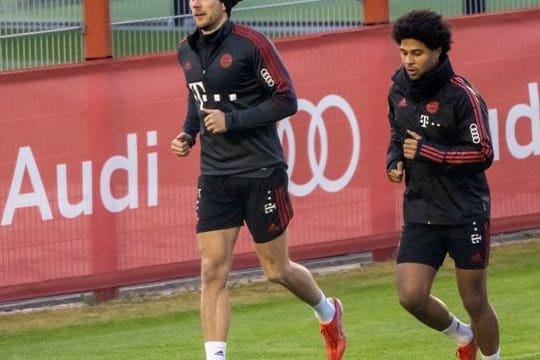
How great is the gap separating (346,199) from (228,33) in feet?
14.6

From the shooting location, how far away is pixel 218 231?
8781 millimetres

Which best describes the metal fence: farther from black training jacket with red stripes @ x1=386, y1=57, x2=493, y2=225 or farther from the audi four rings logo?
black training jacket with red stripes @ x1=386, y1=57, x2=493, y2=225

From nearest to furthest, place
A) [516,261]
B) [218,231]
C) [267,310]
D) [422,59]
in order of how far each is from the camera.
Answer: [422,59] → [218,231] → [267,310] → [516,261]

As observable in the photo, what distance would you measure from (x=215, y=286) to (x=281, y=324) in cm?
254

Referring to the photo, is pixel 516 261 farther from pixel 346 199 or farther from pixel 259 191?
pixel 259 191

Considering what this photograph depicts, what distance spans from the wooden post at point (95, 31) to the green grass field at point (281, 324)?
186 centimetres

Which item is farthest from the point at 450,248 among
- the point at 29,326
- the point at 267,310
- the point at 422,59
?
the point at 29,326

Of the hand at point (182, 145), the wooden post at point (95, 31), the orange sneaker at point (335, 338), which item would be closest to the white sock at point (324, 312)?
the orange sneaker at point (335, 338)

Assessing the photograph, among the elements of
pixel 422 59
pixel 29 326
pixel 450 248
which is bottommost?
pixel 29 326

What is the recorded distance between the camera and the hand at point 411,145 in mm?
8062

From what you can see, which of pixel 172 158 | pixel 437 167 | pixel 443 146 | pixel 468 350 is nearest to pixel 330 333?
pixel 468 350

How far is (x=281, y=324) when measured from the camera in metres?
11.2

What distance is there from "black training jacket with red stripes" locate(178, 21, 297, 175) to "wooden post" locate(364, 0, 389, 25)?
4.49m

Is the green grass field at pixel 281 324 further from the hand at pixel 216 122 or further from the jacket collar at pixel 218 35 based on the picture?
the jacket collar at pixel 218 35
